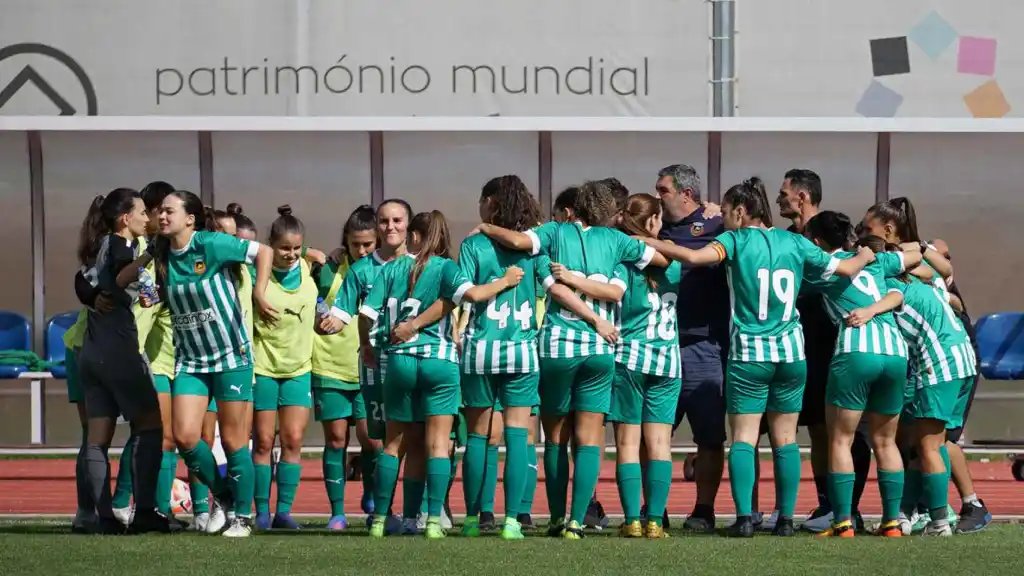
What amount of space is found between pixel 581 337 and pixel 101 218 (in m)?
2.36

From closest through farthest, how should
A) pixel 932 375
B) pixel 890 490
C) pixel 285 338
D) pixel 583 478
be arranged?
pixel 583 478 < pixel 890 490 < pixel 932 375 < pixel 285 338

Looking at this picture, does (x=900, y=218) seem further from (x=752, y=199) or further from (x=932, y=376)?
(x=752, y=199)

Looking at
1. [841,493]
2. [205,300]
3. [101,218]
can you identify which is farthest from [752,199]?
[101,218]

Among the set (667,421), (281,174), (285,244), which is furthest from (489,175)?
(667,421)

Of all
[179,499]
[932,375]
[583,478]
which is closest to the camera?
[583,478]

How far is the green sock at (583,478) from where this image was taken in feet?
27.5

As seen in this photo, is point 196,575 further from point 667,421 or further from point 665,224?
point 665,224

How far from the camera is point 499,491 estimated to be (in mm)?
12281

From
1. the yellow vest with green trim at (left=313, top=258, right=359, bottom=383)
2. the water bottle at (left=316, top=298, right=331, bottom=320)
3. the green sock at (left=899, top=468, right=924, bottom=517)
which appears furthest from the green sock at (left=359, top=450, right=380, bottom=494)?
the green sock at (left=899, top=468, right=924, bottom=517)

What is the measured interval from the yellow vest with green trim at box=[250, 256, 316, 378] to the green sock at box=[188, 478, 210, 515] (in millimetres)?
650

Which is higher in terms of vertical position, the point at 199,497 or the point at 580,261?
the point at 580,261

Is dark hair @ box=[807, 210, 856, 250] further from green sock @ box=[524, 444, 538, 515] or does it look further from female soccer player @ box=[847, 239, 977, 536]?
green sock @ box=[524, 444, 538, 515]

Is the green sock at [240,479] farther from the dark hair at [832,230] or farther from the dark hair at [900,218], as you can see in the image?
the dark hair at [900,218]

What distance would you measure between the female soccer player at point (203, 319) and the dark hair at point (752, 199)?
2217 millimetres
